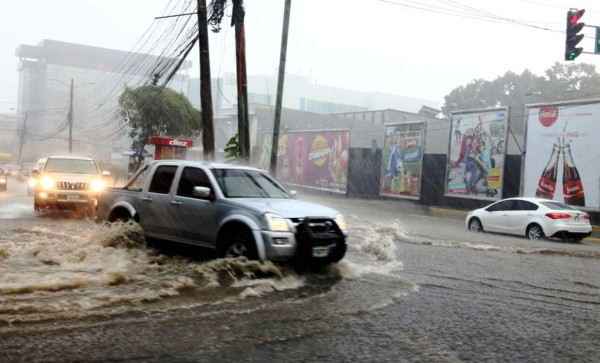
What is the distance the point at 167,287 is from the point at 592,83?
66949 mm

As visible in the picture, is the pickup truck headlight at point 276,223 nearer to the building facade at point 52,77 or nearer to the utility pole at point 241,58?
the utility pole at point 241,58

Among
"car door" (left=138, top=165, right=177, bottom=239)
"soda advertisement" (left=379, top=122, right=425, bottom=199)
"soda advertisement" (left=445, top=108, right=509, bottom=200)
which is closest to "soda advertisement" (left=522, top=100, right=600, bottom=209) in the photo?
"soda advertisement" (left=445, top=108, right=509, bottom=200)

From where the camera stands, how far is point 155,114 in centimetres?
3859

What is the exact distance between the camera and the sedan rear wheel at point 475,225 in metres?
18.9

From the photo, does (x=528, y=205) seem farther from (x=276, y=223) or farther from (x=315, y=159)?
(x=315, y=159)

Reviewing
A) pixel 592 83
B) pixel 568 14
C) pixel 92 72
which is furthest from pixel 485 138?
pixel 92 72

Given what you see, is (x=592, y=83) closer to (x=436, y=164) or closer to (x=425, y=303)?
(x=436, y=164)

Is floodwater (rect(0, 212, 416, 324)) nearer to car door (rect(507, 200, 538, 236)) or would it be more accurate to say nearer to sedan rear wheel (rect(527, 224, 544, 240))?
sedan rear wheel (rect(527, 224, 544, 240))

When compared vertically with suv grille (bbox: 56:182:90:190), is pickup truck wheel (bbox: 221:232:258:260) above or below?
below

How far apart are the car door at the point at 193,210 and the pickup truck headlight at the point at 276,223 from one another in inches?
36.3

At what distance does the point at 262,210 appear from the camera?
24.0 ft

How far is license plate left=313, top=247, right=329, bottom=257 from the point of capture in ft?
24.1

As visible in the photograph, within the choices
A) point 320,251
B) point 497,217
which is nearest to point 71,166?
point 320,251

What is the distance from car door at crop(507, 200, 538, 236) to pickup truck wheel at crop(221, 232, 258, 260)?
486 inches
